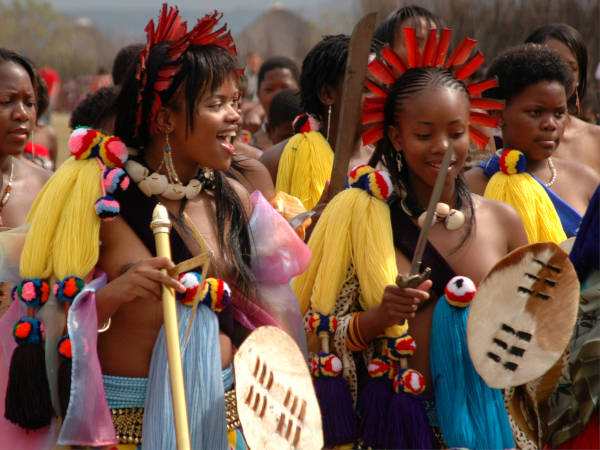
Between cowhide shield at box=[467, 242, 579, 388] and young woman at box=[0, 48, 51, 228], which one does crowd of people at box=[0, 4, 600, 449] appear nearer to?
cowhide shield at box=[467, 242, 579, 388]

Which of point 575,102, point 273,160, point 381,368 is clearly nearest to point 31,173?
point 273,160

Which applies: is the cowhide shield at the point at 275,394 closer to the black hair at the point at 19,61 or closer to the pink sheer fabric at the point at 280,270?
the pink sheer fabric at the point at 280,270

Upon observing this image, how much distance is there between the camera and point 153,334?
2785 millimetres

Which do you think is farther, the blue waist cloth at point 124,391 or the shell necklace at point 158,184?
the shell necklace at point 158,184

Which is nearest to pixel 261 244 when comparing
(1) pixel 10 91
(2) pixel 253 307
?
(2) pixel 253 307

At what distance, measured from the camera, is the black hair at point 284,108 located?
7.27 metres

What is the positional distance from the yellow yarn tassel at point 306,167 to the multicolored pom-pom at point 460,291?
1.84m

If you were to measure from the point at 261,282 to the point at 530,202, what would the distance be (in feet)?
4.52

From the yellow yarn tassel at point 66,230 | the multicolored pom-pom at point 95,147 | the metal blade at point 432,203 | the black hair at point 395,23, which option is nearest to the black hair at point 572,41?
the black hair at point 395,23

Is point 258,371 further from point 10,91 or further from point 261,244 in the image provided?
point 10,91

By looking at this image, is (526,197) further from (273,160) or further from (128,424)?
(128,424)

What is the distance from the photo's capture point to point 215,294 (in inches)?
109

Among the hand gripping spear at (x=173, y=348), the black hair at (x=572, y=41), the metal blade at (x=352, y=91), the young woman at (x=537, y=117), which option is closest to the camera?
the hand gripping spear at (x=173, y=348)

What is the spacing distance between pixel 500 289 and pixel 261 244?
0.81m
